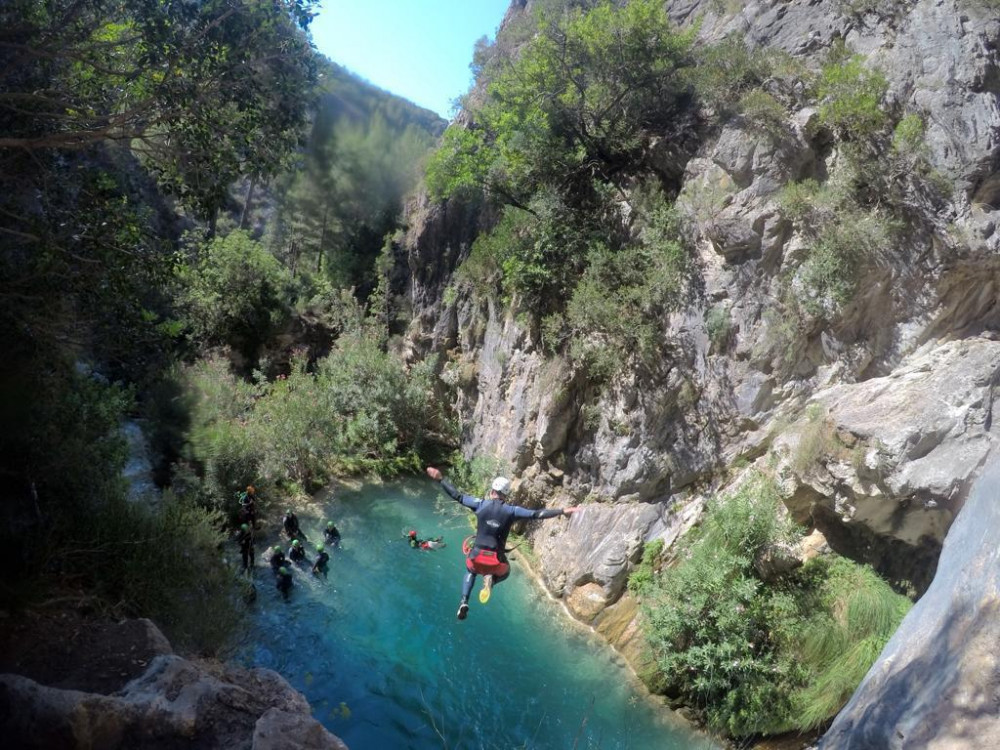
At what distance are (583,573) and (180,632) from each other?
25.2 ft

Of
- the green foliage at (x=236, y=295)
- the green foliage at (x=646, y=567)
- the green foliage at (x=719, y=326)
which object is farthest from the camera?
the green foliage at (x=236, y=295)

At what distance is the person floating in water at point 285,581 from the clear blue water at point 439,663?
176 millimetres

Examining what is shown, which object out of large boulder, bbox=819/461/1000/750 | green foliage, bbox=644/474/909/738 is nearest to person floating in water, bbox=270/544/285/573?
green foliage, bbox=644/474/909/738

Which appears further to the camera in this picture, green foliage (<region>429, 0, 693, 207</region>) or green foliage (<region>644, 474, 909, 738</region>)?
green foliage (<region>429, 0, 693, 207</region>)

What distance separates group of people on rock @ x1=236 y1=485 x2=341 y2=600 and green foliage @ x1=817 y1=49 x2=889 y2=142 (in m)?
13.9

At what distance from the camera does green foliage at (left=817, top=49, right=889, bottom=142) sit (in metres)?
12.0

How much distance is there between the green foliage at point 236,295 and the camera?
71.4 feet

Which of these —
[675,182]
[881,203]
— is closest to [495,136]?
[675,182]

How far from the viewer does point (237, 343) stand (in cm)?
2286

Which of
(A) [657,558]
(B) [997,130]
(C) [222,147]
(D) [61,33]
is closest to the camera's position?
(D) [61,33]

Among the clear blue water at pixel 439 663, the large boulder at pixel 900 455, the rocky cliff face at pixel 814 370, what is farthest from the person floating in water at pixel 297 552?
the large boulder at pixel 900 455

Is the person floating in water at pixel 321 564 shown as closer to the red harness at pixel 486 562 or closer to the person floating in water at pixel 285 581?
the person floating in water at pixel 285 581

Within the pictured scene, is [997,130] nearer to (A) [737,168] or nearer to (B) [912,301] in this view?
(B) [912,301]

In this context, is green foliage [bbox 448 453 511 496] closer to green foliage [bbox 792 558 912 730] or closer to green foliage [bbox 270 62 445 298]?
green foliage [bbox 792 558 912 730]
